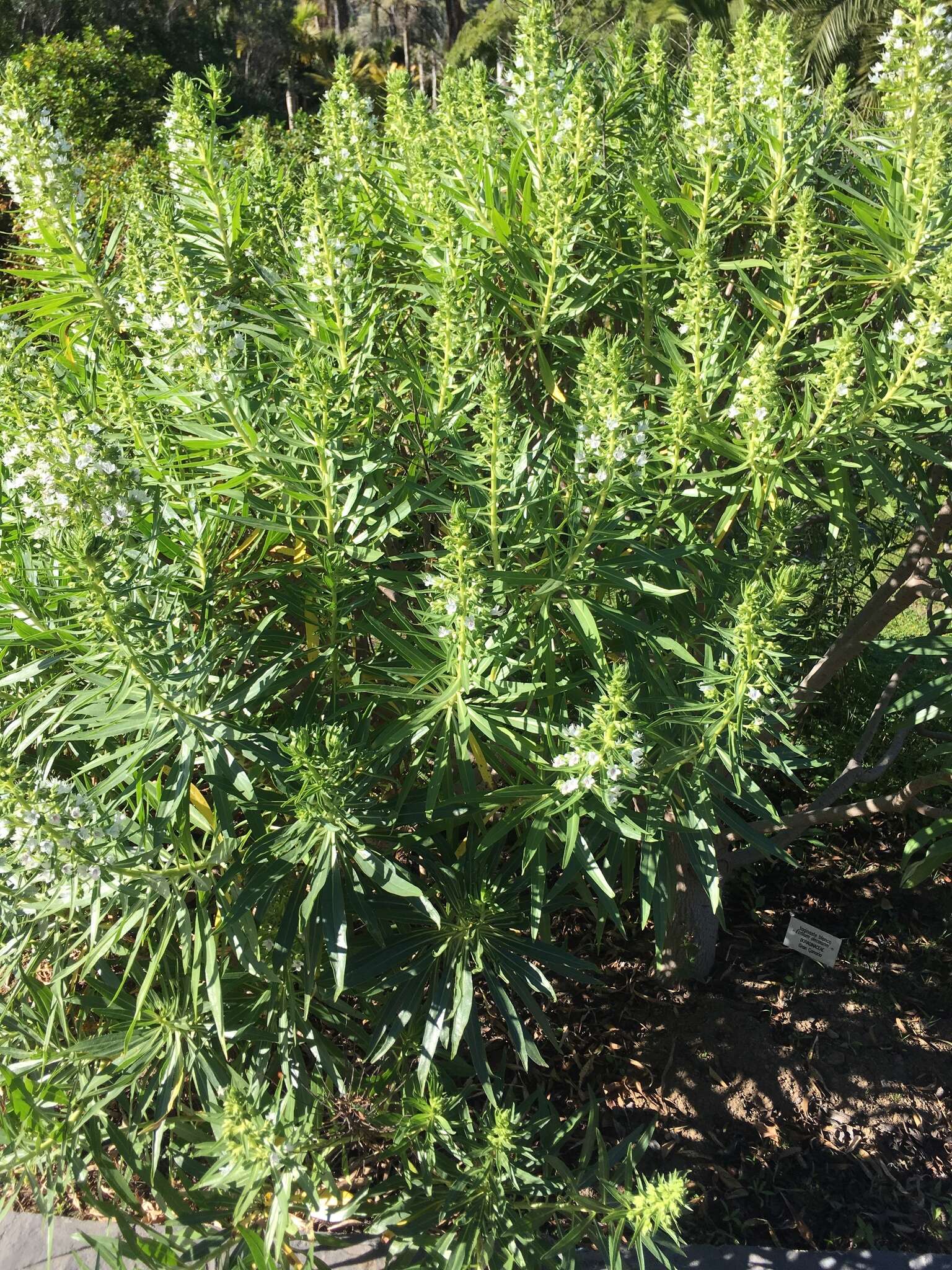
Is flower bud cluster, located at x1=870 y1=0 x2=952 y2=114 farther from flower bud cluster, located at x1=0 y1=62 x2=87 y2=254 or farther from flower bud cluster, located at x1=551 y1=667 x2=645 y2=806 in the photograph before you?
flower bud cluster, located at x1=0 y1=62 x2=87 y2=254

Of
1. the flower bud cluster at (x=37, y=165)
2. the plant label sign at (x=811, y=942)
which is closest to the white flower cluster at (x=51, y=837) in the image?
the flower bud cluster at (x=37, y=165)

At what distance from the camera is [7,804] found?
1.90 meters

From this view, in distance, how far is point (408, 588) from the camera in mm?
2395

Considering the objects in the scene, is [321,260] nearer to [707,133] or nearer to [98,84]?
[707,133]

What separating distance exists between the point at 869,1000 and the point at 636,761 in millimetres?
2020

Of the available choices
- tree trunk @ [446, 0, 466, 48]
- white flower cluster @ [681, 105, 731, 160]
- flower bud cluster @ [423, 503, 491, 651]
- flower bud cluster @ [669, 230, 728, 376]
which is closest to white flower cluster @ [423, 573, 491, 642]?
flower bud cluster @ [423, 503, 491, 651]

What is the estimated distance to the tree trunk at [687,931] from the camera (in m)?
3.26

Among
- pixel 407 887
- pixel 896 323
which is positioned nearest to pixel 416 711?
pixel 407 887

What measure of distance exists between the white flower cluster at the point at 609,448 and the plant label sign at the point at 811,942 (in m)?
1.95

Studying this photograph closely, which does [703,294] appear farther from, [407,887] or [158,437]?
[407,887]

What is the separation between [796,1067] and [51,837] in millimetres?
2528

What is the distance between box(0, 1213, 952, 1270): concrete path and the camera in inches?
104

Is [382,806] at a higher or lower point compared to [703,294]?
lower

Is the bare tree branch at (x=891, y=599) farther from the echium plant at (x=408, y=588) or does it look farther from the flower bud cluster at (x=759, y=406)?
the flower bud cluster at (x=759, y=406)
